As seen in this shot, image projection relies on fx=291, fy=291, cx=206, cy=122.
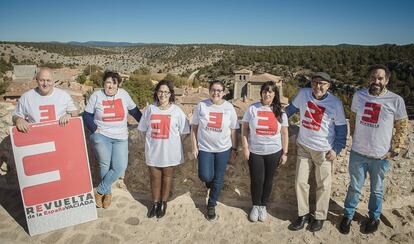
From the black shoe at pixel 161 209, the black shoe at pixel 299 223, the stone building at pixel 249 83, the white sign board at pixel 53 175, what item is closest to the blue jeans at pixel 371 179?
the black shoe at pixel 299 223

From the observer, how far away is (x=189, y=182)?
406 cm

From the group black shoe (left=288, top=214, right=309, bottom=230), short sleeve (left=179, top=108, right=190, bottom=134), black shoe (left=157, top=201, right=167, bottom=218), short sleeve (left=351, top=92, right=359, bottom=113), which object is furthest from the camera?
black shoe (left=157, top=201, right=167, bottom=218)

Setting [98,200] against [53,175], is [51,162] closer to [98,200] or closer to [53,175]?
[53,175]

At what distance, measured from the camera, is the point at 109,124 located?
3.51 metres

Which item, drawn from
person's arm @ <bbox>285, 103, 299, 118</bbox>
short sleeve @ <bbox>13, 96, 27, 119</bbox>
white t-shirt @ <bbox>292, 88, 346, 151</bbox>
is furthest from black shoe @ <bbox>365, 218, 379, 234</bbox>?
short sleeve @ <bbox>13, 96, 27, 119</bbox>

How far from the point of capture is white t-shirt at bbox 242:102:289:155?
329 cm

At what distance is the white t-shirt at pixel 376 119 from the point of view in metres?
2.97

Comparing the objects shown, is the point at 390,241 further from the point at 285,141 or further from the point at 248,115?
the point at 248,115

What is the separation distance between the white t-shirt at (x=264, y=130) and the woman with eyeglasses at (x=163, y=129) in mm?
812

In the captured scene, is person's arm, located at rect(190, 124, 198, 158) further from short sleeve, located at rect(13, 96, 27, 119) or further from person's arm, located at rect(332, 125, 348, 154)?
short sleeve, located at rect(13, 96, 27, 119)

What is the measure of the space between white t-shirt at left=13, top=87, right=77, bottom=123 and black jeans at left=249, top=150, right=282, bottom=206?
7.64ft

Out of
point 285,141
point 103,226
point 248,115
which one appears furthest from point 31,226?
point 285,141

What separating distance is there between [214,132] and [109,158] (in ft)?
4.53

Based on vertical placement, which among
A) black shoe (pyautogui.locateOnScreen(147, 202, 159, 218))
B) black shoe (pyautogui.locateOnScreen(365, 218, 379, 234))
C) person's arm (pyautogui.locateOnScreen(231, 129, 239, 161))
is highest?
person's arm (pyautogui.locateOnScreen(231, 129, 239, 161))
